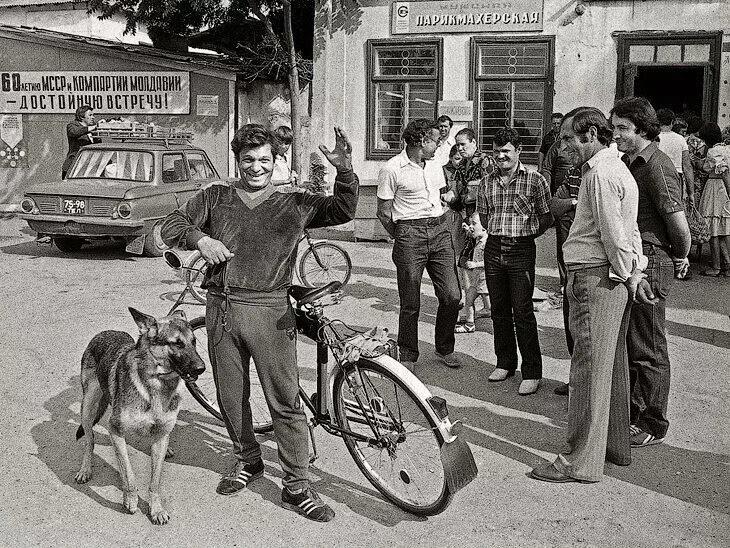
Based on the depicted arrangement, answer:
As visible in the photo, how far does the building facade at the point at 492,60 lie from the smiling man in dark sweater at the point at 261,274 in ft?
32.6

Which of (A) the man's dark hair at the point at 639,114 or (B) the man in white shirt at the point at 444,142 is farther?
(B) the man in white shirt at the point at 444,142

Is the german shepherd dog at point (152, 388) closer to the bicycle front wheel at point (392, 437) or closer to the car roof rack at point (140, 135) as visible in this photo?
the bicycle front wheel at point (392, 437)

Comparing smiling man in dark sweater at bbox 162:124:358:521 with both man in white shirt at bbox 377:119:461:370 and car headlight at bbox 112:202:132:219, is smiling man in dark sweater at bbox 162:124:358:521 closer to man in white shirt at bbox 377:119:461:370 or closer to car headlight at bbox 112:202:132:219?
man in white shirt at bbox 377:119:461:370

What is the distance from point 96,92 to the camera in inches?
778

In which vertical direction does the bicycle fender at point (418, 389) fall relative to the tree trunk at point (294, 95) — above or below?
below

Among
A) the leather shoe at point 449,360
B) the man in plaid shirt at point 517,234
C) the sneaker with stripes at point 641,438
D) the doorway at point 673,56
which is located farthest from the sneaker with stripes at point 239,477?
the doorway at point 673,56

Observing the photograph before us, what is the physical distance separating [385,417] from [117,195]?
29.0ft

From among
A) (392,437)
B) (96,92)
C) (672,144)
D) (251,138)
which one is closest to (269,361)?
(392,437)

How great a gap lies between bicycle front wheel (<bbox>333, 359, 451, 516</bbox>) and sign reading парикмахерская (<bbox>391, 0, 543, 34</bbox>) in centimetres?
1063

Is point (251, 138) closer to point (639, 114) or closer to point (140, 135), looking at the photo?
point (639, 114)

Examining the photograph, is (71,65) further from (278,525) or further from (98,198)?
(278,525)

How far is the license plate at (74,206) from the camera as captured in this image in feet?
41.1

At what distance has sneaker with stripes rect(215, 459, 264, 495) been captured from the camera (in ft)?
15.4

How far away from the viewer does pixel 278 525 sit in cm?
434
